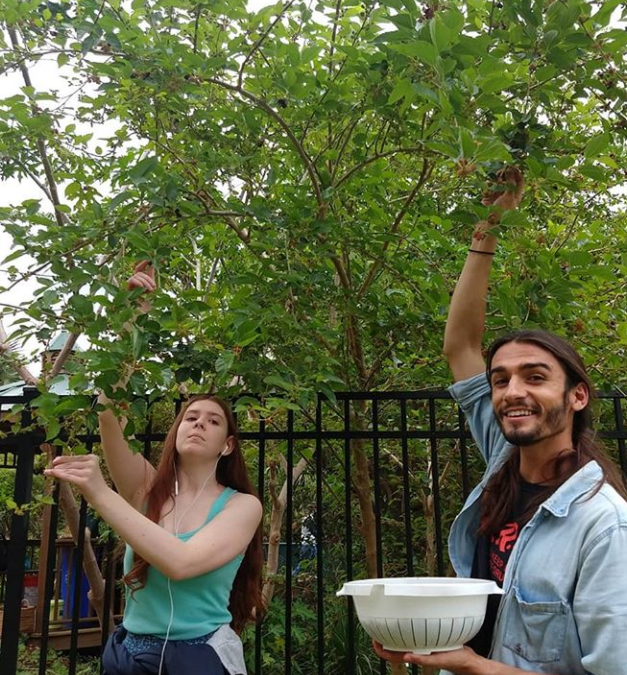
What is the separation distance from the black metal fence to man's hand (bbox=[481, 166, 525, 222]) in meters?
0.98

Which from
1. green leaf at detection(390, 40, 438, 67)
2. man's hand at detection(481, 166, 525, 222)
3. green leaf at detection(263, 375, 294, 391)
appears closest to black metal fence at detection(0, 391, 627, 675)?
green leaf at detection(263, 375, 294, 391)

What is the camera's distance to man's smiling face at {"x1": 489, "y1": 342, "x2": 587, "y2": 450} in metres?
1.56

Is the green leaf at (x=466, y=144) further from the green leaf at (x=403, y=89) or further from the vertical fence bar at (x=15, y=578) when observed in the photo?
the vertical fence bar at (x=15, y=578)

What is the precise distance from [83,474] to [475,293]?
1.30 m

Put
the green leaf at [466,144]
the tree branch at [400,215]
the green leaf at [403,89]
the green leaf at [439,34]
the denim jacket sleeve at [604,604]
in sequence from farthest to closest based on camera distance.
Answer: the tree branch at [400,215], the green leaf at [403,89], the green leaf at [439,34], the green leaf at [466,144], the denim jacket sleeve at [604,604]

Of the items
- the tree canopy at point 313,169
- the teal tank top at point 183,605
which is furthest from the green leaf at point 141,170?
the teal tank top at point 183,605

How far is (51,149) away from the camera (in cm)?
316

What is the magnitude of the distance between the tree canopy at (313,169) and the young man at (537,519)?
38 cm

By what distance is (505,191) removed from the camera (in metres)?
1.94

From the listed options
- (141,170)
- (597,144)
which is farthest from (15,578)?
(597,144)

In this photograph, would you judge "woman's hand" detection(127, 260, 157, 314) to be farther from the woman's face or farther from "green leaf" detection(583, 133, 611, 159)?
"green leaf" detection(583, 133, 611, 159)

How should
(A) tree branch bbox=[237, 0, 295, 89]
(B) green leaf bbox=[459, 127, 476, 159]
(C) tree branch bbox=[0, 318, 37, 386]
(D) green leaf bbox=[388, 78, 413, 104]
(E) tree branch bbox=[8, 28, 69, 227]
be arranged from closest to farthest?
(B) green leaf bbox=[459, 127, 476, 159], (D) green leaf bbox=[388, 78, 413, 104], (A) tree branch bbox=[237, 0, 295, 89], (C) tree branch bbox=[0, 318, 37, 386], (E) tree branch bbox=[8, 28, 69, 227]

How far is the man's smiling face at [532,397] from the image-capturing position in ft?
5.10

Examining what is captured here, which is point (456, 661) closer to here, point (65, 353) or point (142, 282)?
point (142, 282)
